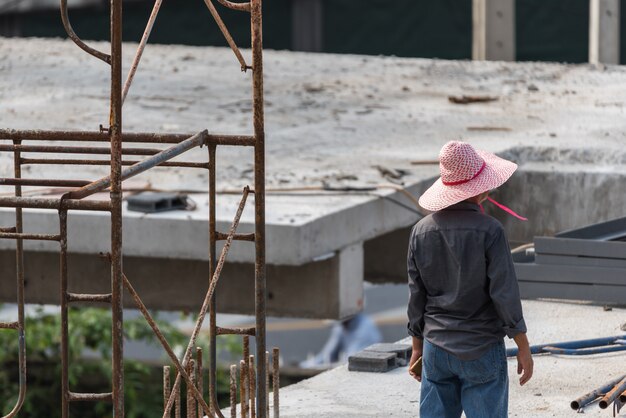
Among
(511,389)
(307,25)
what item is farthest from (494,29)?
(511,389)

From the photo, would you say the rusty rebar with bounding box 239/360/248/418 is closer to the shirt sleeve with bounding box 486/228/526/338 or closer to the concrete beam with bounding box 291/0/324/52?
the shirt sleeve with bounding box 486/228/526/338

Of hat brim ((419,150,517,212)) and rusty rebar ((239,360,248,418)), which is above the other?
hat brim ((419,150,517,212))

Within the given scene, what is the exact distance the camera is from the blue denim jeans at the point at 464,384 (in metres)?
4.71

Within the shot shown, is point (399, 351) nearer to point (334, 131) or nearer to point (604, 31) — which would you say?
point (334, 131)

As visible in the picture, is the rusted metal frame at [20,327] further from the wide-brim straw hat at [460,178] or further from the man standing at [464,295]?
the wide-brim straw hat at [460,178]

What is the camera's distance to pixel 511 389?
6500 millimetres

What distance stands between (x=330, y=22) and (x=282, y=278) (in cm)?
1081

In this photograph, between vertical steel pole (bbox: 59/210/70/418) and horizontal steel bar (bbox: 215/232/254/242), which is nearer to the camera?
vertical steel pole (bbox: 59/210/70/418)

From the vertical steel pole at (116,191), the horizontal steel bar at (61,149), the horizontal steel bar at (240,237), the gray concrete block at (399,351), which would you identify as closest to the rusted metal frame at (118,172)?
the vertical steel pole at (116,191)

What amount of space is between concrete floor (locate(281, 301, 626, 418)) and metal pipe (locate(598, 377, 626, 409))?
13 cm

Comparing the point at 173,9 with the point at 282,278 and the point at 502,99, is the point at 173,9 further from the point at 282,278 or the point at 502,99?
the point at 282,278

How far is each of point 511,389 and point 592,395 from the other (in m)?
0.54

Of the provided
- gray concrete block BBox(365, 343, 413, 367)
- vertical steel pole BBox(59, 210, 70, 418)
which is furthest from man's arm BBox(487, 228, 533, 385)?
gray concrete block BBox(365, 343, 413, 367)

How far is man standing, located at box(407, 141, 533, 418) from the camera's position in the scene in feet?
15.1
